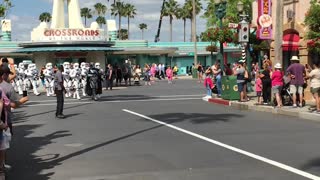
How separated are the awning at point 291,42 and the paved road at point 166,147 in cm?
603

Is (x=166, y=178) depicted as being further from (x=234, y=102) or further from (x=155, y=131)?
(x=234, y=102)

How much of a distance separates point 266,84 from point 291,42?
438 cm

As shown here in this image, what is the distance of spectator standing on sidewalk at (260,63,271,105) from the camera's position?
20031 mm

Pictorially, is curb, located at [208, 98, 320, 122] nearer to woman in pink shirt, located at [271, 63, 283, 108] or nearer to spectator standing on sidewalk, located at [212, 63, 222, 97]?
woman in pink shirt, located at [271, 63, 283, 108]

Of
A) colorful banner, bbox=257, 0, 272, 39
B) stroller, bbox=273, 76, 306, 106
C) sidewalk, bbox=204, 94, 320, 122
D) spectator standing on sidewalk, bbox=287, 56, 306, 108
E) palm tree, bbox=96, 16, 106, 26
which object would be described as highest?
palm tree, bbox=96, 16, 106, 26

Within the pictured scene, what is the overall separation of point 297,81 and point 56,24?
118ft

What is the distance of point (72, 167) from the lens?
30.3 feet

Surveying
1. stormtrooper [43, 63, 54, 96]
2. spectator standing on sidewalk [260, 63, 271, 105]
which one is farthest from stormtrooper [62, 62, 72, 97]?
spectator standing on sidewalk [260, 63, 271, 105]

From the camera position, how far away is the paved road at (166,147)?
866 cm

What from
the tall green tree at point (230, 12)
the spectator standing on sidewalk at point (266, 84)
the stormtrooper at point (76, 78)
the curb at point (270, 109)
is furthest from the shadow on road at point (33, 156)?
the tall green tree at point (230, 12)

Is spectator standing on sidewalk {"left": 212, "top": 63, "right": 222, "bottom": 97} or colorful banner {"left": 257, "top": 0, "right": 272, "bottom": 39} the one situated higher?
colorful banner {"left": 257, "top": 0, "right": 272, "bottom": 39}

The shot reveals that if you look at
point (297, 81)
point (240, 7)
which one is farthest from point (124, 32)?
point (297, 81)

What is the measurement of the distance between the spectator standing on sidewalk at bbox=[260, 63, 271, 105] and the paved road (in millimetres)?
1782

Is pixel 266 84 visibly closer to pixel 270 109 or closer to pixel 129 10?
pixel 270 109
